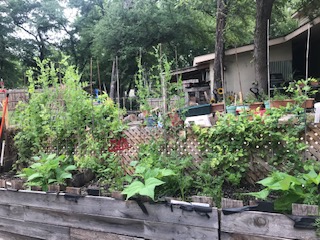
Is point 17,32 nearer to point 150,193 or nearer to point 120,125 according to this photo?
point 120,125

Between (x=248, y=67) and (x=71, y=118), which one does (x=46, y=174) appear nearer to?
(x=71, y=118)

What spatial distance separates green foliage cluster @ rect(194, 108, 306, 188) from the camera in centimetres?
312

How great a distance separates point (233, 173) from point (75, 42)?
26221 mm

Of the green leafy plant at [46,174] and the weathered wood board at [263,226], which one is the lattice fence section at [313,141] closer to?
the weathered wood board at [263,226]

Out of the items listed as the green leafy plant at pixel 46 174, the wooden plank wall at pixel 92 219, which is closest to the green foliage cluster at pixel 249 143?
the wooden plank wall at pixel 92 219

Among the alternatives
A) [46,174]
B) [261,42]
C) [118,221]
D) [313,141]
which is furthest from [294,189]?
[261,42]

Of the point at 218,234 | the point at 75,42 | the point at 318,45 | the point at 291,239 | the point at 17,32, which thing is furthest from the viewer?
the point at 75,42

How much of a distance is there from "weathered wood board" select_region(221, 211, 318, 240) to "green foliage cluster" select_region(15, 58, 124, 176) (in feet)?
6.00

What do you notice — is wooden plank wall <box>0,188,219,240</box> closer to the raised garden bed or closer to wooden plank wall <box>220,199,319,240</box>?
the raised garden bed

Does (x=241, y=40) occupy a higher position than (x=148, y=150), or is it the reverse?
(x=241, y=40)

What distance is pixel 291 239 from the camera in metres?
2.08

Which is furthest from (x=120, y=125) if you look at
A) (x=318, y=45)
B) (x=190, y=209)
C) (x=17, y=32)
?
(x=17, y=32)

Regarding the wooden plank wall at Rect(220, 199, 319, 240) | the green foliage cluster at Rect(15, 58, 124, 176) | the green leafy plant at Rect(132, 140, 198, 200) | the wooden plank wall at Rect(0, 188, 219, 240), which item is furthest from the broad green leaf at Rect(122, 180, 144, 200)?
the green foliage cluster at Rect(15, 58, 124, 176)

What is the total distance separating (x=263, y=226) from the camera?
7.14 ft
